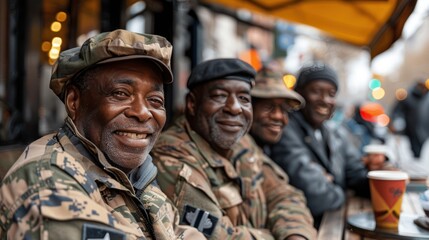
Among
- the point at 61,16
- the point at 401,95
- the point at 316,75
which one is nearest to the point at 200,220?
the point at 316,75

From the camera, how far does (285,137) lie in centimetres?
326

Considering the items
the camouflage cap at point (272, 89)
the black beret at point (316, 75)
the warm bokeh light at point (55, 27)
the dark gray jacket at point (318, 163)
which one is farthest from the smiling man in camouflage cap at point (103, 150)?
the warm bokeh light at point (55, 27)

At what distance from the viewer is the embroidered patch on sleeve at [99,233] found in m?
1.24

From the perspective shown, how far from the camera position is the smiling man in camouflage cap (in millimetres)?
1257

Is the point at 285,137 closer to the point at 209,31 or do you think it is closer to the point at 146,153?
the point at 146,153

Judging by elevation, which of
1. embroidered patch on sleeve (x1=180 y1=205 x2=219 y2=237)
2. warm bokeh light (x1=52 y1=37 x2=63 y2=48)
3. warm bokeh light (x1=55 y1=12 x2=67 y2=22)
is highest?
warm bokeh light (x1=55 y1=12 x2=67 y2=22)

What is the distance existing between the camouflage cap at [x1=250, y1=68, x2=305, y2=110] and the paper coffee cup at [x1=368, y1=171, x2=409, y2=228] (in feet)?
2.58

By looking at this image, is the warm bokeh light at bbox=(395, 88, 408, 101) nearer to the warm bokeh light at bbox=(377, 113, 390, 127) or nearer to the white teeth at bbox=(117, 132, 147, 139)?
the warm bokeh light at bbox=(377, 113, 390, 127)

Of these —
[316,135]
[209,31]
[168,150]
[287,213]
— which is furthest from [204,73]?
[209,31]

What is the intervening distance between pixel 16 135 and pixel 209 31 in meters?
13.5

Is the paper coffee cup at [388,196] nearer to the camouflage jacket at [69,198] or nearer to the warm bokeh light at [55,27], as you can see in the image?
the camouflage jacket at [69,198]

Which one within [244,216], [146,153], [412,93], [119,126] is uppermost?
[119,126]

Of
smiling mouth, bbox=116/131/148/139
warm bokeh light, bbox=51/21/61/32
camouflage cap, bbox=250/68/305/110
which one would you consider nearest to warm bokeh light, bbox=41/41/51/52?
warm bokeh light, bbox=51/21/61/32

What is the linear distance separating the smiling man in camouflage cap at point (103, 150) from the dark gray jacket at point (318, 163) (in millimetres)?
1553
